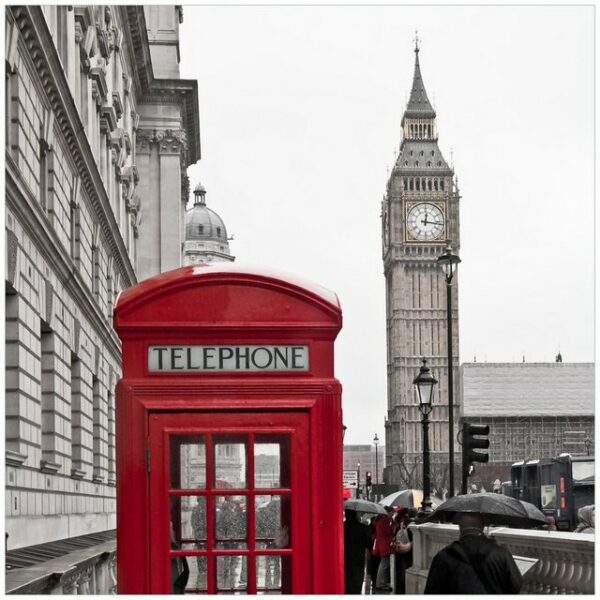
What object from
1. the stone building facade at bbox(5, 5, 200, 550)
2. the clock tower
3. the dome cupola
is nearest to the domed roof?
the dome cupola

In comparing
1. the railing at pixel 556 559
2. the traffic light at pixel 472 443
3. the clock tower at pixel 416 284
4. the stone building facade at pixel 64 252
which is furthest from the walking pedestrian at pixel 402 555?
the clock tower at pixel 416 284

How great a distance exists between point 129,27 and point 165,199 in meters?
9.60

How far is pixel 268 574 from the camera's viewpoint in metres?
7.05

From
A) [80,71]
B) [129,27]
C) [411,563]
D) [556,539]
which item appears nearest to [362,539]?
[411,563]

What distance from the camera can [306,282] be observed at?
24.0 ft

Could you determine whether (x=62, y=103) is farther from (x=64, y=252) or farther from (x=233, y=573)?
(x=233, y=573)

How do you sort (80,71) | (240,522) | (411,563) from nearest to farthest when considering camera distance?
(240,522)
(411,563)
(80,71)

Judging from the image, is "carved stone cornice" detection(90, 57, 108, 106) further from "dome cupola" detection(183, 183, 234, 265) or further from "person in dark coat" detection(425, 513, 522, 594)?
"dome cupola" detection(183, 183, 234, 265)

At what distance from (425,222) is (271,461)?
477ft

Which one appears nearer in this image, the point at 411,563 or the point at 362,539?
the point at 362,539

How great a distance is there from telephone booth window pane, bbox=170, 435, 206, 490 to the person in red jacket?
1141 centimetres

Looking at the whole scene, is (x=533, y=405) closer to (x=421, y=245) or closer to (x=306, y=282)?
(x=421, y=245)

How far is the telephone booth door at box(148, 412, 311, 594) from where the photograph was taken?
694cm

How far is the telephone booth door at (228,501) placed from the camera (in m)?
6.94
